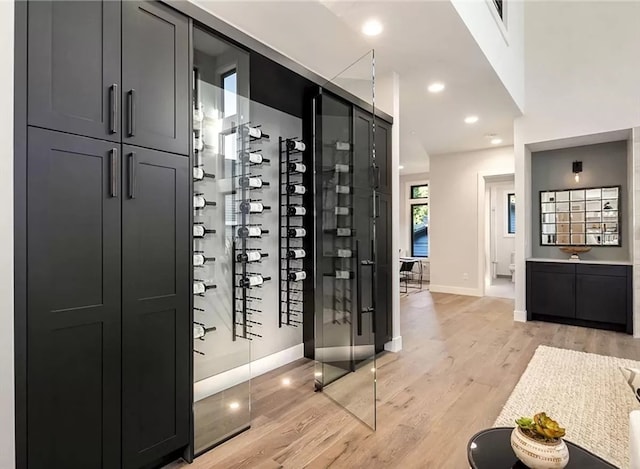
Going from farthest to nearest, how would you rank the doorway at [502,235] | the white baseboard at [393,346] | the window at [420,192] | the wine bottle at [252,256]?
1. the window at [420,192]
2. the doorway at [502,235]
3. the white baseboard at [393,346]
4. the wine bottle at [252,256]

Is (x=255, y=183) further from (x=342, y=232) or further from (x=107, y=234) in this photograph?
(x=107, y=234)

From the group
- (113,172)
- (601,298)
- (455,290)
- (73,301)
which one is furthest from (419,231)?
(73,301)

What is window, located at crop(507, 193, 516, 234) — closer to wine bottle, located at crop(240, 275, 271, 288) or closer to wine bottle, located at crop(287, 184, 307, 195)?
wine bottle, located at crop(287, 184, 307, 195)

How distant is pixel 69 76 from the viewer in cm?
156

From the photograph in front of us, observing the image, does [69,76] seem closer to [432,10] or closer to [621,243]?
[432,10]

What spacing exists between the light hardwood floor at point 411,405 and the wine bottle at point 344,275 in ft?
3.10

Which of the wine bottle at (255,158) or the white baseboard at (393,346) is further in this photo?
the white baseboard at (393,346)

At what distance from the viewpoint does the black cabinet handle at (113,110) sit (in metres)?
1.69

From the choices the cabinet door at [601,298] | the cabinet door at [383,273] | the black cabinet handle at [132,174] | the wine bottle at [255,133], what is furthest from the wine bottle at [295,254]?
the cabinet door at [601,298]

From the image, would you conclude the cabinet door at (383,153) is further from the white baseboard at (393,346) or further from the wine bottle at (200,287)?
the wine bottle at (200,287)

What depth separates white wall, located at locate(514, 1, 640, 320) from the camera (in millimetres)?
4723

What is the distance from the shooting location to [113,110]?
5.55ft

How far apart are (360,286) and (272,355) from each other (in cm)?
112

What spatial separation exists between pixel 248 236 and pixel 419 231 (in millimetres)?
7790
